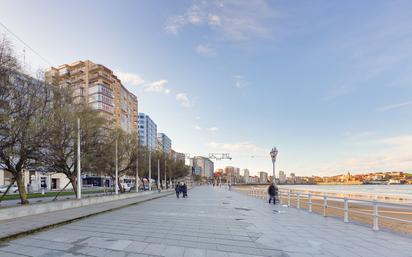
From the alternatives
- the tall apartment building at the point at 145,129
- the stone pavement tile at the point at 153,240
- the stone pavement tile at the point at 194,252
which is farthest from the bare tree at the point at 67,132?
the tall apartment building at the point at 145,129

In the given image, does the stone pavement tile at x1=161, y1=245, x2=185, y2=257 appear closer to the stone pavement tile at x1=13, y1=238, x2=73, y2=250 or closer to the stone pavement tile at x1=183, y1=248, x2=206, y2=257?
the stone pavement tile at x1=183, y1=248, x2=206, y2=257

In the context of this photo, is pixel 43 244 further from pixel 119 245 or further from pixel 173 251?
pixel 173 251

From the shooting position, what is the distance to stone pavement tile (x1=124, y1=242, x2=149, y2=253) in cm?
756

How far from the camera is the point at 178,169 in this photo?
269 ft

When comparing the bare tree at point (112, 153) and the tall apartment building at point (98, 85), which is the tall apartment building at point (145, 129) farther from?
the bare tree at point (112, 153)

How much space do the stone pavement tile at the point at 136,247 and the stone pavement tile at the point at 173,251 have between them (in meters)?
0.66

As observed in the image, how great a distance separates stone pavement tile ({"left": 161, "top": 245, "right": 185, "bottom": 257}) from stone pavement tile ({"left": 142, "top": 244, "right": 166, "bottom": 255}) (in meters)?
0.13

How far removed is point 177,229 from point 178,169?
72.0 meters

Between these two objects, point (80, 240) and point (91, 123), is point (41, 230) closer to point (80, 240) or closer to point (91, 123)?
point (80, 240)

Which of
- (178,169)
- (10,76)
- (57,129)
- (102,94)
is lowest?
(178,169)

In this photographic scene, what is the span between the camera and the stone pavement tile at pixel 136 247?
7.56 m

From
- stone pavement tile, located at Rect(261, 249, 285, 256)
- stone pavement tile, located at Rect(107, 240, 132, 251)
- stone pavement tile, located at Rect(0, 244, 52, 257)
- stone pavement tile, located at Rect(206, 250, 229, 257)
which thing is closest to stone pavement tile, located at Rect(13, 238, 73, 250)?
stone pavement tile, located at Rect(0, 244, 52, 257)

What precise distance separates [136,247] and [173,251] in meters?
1.14

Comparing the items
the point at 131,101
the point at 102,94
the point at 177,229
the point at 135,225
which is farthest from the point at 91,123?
the point at 131,101
